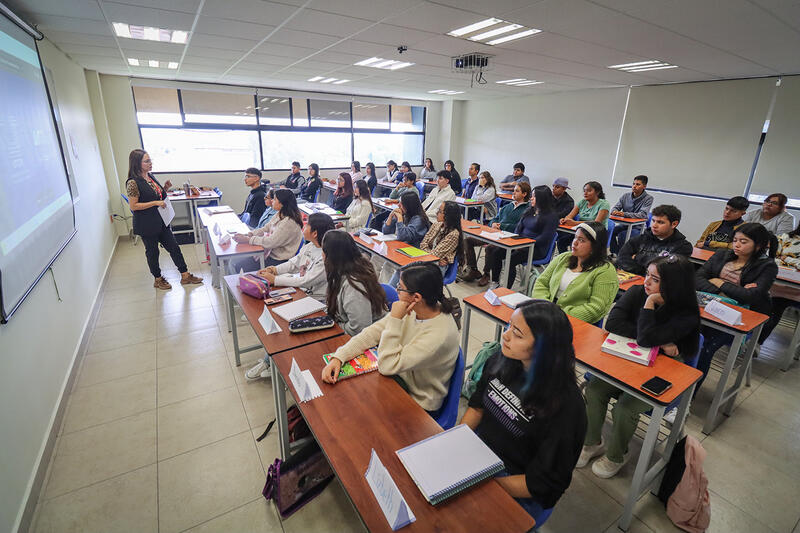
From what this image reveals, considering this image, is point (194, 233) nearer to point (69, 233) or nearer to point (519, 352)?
point (69, 233)

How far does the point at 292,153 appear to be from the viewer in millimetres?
9125

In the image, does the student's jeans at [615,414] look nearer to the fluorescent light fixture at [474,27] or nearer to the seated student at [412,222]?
the seated student at [412,222]

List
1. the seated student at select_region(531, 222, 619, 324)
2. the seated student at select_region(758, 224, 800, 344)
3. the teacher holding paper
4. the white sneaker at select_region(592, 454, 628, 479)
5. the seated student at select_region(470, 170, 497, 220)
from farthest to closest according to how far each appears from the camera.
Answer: the seated student at select_region(470, 170, 497, 220) → the teacher holding paper → the seated student at select_region(758, 224, 800, 344) → the seated student at select_region(531, 222, 619, 324) → the white sneaker at select_region(592, 454, 628, 479)

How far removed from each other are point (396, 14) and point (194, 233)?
208 inches

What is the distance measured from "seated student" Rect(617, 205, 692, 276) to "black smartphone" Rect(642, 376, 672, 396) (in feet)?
6.28

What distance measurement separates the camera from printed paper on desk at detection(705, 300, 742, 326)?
2.29 m

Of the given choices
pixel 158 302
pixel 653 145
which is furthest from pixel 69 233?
pixel 653 145

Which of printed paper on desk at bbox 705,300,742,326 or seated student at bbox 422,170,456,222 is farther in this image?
seated student at bbox 422,170,456,222

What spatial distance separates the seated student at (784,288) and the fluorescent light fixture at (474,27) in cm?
312

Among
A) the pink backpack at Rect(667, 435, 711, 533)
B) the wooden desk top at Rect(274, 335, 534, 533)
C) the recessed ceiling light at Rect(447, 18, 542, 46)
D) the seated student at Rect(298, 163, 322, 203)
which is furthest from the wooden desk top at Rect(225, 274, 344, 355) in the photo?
the seated student at Rect(298, 163, 322, 203)

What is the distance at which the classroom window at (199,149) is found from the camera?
7.59 m

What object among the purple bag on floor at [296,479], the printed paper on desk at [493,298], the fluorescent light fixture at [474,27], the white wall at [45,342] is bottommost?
the purple bag on floor at [296,479]

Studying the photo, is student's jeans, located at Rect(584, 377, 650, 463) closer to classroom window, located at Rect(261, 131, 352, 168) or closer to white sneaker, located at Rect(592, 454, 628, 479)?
white sneaker, located at Rect(592, 454, 628, 479)

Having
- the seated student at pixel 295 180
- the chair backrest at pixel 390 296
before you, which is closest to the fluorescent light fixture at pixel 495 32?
the chair backrest at pixel 390 296
